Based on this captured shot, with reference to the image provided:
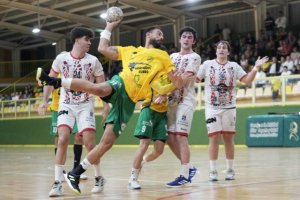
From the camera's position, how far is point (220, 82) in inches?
352

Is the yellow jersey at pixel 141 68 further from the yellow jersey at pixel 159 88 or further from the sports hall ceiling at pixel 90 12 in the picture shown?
the sports hall ceiling at pixel 90 12

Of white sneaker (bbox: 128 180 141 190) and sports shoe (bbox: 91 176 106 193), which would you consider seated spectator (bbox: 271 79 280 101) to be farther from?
sports shoe (bbox: 91 176 106 193)

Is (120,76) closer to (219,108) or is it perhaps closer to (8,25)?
(219,108)

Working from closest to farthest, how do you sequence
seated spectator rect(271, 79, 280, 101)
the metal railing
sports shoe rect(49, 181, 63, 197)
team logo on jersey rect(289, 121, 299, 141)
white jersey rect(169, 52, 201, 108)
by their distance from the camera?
sports shoe rect(49, 181, 63, 197) < white jersey rect(169, 52, 201, 108) < team logo on jersey rect(289, 121, 299, 141) < the metal railing < seated spectator rect(271, 79, 280, 101)

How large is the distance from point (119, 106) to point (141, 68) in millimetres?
572

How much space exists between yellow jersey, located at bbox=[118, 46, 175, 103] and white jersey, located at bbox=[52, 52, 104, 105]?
0.56 meters

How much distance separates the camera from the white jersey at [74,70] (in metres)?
7.73

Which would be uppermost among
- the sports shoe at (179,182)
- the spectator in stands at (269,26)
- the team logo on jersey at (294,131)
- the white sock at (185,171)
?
the spectator in stands at (269,26)

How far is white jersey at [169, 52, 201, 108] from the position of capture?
810 cm

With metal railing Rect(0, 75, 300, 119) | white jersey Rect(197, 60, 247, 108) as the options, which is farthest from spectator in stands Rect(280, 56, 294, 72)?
white jersey Rect(197, 60, 247, 108)

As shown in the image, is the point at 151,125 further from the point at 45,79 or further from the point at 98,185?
the point at 45,79

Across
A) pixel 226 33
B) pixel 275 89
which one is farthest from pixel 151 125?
pixel 226 33

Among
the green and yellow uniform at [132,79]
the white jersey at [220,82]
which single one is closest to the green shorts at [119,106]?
the green and yellow uniform at [132,79]

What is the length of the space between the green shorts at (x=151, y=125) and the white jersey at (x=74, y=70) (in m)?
0.80
